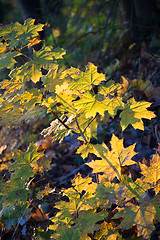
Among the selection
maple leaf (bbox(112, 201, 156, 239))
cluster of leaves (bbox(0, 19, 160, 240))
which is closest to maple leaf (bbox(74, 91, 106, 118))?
cluster of leaves (bbox(0, 19, 160, 240))

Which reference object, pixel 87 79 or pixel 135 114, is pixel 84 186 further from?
pixel 87 79

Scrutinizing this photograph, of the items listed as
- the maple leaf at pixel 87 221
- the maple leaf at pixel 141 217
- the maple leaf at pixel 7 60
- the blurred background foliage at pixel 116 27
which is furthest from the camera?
the blurred background foliage at pixel 116 27

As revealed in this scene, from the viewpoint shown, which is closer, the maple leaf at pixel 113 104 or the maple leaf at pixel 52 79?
the maple leaf at pixel 113 104

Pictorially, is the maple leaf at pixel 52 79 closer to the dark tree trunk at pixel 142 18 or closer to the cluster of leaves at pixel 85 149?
the cluster of leaves at pixel 85 149

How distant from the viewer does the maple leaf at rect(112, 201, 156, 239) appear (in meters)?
1.17

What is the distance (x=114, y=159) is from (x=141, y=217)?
378 mm

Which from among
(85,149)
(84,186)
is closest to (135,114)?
(85,149)

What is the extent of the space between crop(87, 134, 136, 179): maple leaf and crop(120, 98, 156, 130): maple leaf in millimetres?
195

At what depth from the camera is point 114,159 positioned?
4.81 ft

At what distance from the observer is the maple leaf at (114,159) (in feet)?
4.76

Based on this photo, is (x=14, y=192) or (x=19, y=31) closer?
(x=19, y=31)

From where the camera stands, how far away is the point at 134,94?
8.79 ft

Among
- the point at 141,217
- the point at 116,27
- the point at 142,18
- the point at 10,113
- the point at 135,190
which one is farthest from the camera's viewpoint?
the point at 142,18

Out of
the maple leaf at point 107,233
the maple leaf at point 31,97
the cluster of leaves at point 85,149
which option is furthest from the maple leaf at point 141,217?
the maple leaf at point 31,97
